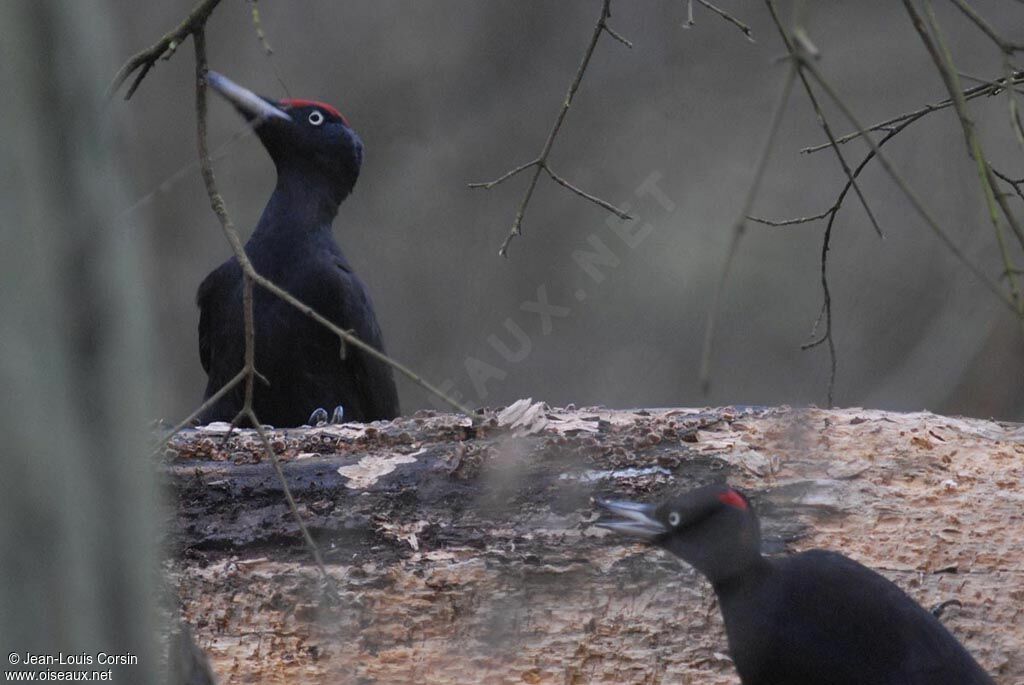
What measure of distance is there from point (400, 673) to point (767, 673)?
739 mm

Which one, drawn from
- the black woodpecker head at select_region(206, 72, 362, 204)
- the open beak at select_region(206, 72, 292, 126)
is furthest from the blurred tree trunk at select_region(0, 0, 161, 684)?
the black woodpecker head at select_region(206, 72, 362, 204)

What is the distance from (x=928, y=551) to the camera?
Result: 8.61 ft

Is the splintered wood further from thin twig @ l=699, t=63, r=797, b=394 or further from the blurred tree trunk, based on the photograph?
the blurred tree trunk

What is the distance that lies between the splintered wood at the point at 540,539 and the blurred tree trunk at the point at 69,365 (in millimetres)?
1435

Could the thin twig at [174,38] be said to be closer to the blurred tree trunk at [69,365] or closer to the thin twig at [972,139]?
the blurred tree trunk at [69,365]

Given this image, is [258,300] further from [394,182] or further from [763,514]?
[394,182]

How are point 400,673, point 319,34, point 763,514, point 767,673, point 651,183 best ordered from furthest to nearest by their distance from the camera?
point 319,34 → point 651,183 → point 763,514 → point 400,673 → point 767,673

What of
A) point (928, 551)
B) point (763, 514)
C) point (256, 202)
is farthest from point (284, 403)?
point (256, 202)

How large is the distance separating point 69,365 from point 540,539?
1676 mm

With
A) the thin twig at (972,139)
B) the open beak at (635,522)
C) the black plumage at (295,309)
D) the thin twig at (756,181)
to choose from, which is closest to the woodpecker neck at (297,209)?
the black plumage at (295,309)

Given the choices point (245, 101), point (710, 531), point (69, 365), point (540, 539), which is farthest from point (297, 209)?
point (69, 365)

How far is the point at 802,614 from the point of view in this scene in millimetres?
2291

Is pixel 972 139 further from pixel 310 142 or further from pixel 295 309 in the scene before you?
pixel 310 142

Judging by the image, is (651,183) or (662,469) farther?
(651,183)
